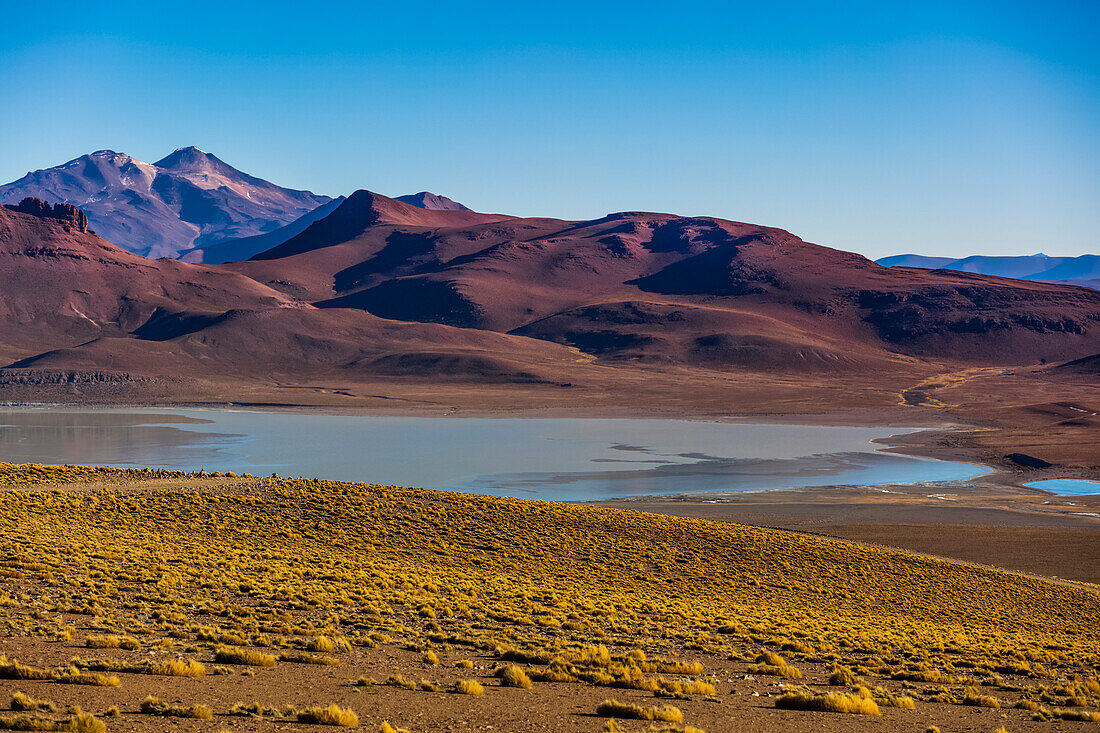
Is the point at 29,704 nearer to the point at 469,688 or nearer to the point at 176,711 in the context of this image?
the point at 176,711

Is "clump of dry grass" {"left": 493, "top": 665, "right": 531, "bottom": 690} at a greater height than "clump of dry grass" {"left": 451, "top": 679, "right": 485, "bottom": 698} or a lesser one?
lesser

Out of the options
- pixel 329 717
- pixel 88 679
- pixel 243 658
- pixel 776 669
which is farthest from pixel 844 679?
pixel 88 679

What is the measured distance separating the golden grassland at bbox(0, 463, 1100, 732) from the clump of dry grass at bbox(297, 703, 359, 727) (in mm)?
27

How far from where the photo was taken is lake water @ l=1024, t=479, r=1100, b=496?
183ft

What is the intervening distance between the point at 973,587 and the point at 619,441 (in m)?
52.6

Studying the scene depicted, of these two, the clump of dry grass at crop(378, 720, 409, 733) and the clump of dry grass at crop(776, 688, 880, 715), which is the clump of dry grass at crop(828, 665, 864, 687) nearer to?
the clump of dry grass at crop(776, 688, 880, 715)

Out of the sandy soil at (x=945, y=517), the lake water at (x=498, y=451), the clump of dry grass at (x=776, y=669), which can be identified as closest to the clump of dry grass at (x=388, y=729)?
the clump of dry grass at (x=776, y=669)

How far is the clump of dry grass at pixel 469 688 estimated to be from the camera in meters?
12.2

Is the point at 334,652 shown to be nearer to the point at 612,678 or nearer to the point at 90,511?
the point at 612,678

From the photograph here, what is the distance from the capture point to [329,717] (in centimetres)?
1032

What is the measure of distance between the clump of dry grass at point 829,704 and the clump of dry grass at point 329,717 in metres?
5.75

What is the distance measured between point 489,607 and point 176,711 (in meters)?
10.1

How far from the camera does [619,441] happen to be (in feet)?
269

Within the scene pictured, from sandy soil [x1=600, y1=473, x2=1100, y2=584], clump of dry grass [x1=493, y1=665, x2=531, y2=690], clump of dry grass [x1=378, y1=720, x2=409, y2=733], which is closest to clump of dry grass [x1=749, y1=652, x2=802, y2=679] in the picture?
clump of dry grass [x1=493, y1=665, x2=531, y2=690]
